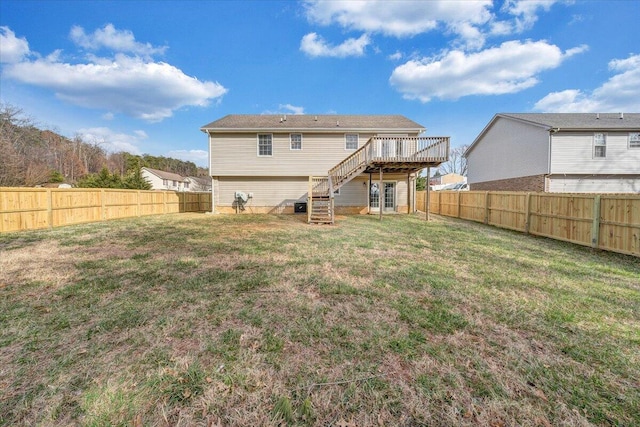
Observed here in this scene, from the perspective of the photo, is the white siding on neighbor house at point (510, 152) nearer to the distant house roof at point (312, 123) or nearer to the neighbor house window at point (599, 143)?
the neighbor house window at point (599, 143)

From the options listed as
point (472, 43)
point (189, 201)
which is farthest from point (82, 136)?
point (472, 43)

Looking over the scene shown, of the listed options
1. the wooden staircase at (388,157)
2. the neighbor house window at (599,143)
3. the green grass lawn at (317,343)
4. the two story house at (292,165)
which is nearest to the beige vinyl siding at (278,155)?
the two story house at (292,165)

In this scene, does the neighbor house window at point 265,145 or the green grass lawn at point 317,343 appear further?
the neighbor house window at point 265,145

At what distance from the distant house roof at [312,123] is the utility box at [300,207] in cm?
433

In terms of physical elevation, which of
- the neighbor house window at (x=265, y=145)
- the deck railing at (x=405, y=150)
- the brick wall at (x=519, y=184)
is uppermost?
the neighbor house window at (x=265, y=145)

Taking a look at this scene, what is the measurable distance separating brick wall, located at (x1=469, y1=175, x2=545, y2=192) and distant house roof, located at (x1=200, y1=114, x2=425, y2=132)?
297 inches

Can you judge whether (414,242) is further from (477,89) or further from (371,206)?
(477,89)

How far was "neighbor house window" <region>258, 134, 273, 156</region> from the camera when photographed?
49.2 ft

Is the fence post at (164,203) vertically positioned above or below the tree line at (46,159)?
below

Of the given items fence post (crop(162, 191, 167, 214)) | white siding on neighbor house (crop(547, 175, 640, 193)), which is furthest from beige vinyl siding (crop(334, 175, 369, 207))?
fence post (crop(162, 191, 167, 214))

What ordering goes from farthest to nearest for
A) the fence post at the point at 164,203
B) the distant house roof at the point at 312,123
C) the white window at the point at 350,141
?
the fence post at the point at 164,203 < the white window at the point at 350,141 < the distant house roof at the point at 312,123

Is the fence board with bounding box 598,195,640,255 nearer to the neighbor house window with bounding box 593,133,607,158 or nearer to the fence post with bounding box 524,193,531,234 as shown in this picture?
the fence post with bounding box 524,193,531,234

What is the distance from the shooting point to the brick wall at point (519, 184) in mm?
14862

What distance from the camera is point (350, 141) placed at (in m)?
15.1
